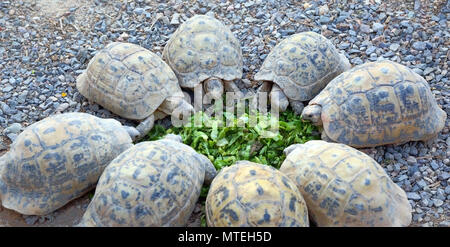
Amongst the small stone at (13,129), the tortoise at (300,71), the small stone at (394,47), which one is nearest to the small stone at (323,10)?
the small stone at (394,47)

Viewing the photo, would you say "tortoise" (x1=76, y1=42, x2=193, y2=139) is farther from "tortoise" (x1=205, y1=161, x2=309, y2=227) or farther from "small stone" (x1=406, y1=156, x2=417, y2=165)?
"small stone" (x1=406, y1=156, x2=417, y2=165)

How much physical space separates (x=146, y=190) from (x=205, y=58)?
1913 millimetres

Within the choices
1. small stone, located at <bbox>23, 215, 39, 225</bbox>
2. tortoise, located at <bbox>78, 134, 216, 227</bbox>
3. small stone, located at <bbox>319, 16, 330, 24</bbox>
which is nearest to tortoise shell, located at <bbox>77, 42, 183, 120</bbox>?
tortoise, located at <bbox>78, 134, 216, 227</bbox>

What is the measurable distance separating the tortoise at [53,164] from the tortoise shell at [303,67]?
1.85m

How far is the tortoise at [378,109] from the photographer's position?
4.23 meters

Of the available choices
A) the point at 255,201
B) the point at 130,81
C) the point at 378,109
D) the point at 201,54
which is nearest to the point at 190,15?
the point at 201,54

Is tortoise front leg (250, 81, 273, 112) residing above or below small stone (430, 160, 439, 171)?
above

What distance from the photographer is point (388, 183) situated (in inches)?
144

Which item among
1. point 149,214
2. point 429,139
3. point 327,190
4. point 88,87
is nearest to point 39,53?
point 88,87

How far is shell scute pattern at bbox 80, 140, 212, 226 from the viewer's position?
134 inches

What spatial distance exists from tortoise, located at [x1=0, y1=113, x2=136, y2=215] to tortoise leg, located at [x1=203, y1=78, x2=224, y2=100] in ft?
4.30

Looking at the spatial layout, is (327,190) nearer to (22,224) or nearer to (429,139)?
(429,139)

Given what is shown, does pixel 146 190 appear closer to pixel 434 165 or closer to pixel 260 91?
pixel 260 91

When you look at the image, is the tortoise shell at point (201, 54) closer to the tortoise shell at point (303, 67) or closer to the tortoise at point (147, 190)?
the tortoise shell at point (303, 67)
